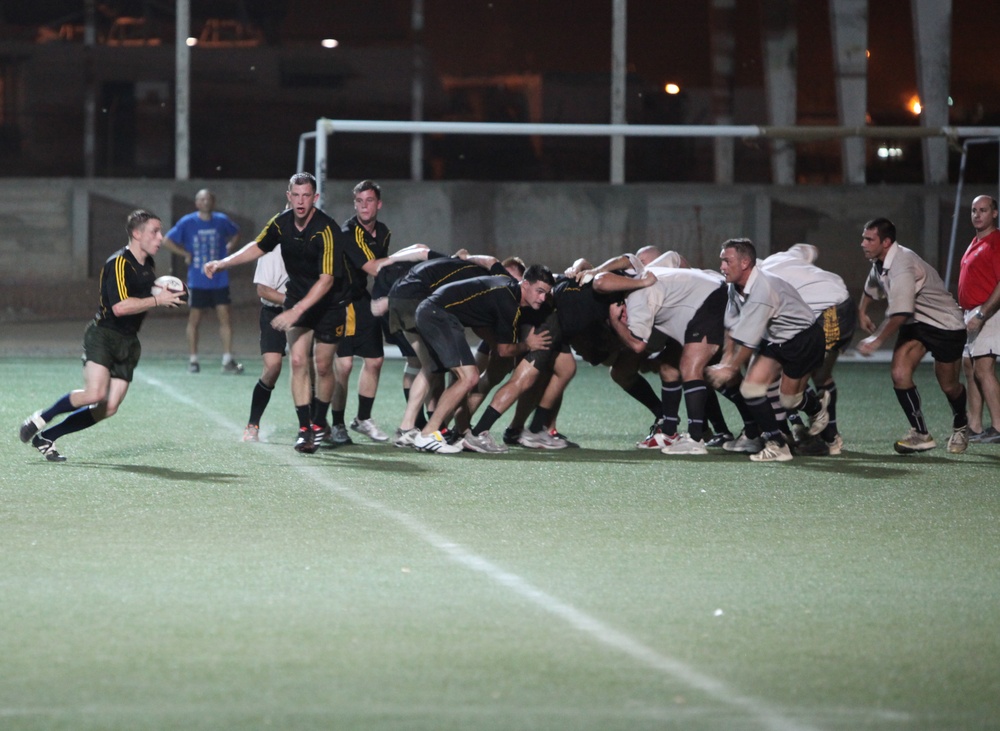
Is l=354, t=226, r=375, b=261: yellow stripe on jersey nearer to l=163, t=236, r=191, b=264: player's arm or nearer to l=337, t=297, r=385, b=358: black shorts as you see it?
l=337, t=297, r=385, b=358: black shorts

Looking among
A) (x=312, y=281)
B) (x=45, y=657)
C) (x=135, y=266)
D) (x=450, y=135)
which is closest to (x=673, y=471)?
(x=312, y=281)

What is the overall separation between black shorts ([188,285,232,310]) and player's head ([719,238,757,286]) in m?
7.53

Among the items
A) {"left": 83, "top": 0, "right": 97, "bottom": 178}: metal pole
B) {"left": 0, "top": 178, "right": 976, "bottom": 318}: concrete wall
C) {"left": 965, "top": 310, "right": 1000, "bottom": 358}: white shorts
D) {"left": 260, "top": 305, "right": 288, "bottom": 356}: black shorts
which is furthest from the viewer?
{"left": 83, "top": 0, "right": 97, "bottom": 178}: metal pole

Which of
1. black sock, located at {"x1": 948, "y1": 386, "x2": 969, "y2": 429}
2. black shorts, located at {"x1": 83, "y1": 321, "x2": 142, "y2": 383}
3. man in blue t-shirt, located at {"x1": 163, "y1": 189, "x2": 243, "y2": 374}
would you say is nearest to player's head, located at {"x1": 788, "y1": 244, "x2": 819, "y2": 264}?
black sock, located at {"x1": 948, "y1": 386, "x2": 969, "y2": 429}

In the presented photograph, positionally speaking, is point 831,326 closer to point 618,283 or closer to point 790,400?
point 790,400

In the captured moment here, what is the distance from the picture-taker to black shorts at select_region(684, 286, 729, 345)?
9.52 m

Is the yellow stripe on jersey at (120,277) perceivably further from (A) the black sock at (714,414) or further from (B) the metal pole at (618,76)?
(B) the metal pole at (618,76)

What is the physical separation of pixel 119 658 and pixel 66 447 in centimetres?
531

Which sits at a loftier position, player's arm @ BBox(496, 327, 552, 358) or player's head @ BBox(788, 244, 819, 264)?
player's head @ BBox(788, 244, 819, 264)

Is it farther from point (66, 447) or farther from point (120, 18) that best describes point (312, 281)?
point (120, 18)

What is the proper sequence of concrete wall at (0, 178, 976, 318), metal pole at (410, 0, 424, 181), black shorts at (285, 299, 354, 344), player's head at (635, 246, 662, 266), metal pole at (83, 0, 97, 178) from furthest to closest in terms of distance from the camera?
metal pole at (410, 0, 424, 181), metal pole at (83, 0, 97, 178), concrete wall at (0, 178, 976, 318), player's head at (635, 246, 662, 266), black shorts at (285, 299, 354, 344)

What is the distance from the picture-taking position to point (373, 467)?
28.9ft

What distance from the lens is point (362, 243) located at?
9742 millimetres

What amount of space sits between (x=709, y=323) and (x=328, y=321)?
8.63 feet
